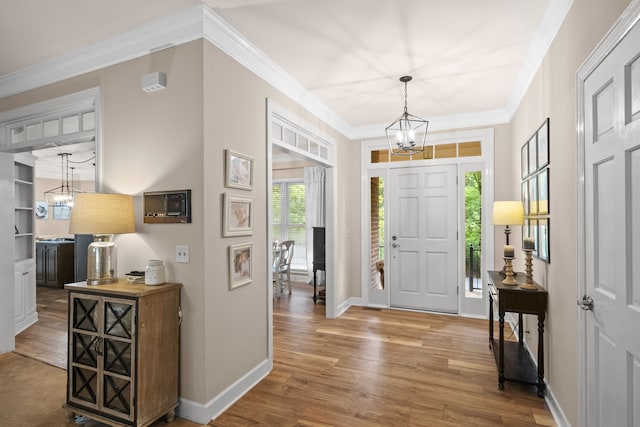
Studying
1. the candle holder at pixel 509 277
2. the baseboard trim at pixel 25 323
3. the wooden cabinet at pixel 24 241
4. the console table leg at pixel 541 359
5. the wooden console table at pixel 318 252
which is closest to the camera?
the console table leg at pixel 541 359

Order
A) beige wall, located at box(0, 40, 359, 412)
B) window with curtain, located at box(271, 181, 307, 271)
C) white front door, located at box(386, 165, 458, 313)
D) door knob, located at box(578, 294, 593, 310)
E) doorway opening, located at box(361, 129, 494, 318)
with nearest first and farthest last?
door knob, located at box(578, 294, 593, 310), beige wall, located at box(0, 40, 359, 412), doorway opening, located at box(361, 129, 494, 318), white front door, located at box(386, 165, 458, 313), window with curtain, located at box(271, 181, 307, 271)

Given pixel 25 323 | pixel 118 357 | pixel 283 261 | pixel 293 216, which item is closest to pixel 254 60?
pixel 118 357

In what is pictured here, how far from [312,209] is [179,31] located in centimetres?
453

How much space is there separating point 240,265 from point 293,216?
444 cm

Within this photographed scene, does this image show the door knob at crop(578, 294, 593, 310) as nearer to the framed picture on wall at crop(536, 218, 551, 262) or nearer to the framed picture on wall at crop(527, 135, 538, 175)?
the framed picture on wall at crop(536, 218, 551, 262)

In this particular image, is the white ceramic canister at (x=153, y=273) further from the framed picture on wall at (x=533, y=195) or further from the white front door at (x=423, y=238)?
the white front door at (x=423, y=238)

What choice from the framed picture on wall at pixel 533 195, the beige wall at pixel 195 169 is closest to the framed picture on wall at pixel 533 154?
the framed picture on wall at pixel 533 195

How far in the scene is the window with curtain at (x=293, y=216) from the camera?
23.0 feet

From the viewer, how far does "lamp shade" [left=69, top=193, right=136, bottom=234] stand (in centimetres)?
219

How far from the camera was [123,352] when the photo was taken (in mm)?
2100

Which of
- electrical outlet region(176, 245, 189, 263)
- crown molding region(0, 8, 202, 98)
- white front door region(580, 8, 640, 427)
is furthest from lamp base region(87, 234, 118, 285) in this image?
white front door region(580, 8, 640, 427)

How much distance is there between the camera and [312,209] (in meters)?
6.65

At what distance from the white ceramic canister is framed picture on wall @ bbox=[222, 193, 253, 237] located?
477mm

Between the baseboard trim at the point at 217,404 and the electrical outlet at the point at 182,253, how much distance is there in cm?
97
